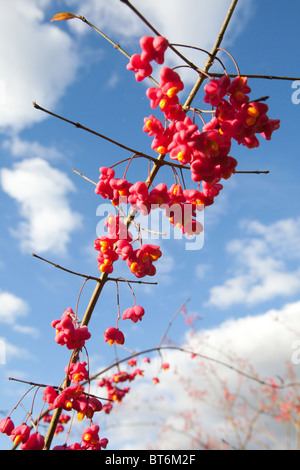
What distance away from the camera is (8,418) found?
5.96 ft

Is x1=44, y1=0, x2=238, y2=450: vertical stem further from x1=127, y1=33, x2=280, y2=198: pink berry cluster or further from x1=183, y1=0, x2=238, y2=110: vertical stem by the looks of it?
Answer: x1=127, y1=33, x2=280, y2=198: pink berry cluster

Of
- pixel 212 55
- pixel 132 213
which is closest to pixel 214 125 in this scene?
pixel 212 55

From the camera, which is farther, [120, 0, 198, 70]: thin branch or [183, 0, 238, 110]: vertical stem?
[183, 0, 238, 110]: vertical stem

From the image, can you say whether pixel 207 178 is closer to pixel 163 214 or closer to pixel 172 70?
pixel 163 214

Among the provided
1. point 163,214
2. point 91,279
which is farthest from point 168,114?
point 91,279

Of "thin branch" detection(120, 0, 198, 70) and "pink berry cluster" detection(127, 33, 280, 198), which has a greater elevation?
"thin branch" detection(120, 0, 198, 70)

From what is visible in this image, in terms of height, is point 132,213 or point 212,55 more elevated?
point 212,55

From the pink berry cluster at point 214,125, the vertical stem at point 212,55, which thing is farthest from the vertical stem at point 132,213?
the pink berry cluster at point 214,125


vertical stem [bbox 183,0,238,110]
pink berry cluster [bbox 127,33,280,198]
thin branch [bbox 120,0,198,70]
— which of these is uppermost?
vertical stem [bbox 183,0,238,110]

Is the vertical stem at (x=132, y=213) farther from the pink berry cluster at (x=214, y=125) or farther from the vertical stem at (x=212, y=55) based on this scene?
the pink berry cluster at (x=214, y=125)

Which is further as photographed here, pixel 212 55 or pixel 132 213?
pixel 132 213

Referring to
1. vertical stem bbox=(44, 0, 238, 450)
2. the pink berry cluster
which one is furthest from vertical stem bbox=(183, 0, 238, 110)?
the pink berry cluster

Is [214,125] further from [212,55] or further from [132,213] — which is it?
[132,213]

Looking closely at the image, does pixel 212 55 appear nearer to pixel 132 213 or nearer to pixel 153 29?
pixel 153 29
